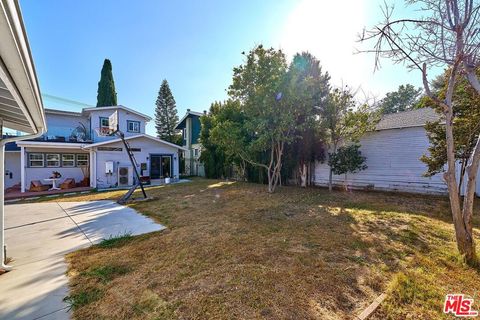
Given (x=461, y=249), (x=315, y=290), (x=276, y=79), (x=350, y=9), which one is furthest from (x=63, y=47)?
(x=461, y=249)

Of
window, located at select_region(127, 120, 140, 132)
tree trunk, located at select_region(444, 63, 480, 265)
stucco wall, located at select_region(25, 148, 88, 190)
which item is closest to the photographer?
tree trunk, located at select_region(444, 63, 480, 265)

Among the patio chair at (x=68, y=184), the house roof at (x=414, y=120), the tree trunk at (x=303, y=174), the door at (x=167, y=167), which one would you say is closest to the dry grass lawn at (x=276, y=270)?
the house roof at (x=414, y=120)

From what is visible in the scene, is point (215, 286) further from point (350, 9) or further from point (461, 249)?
point (350, 9)

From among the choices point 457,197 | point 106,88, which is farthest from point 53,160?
point 457,197

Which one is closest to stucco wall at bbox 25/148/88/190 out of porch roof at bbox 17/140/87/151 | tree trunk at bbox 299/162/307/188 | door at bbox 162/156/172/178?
porch roof at bbox 17/140/87/151

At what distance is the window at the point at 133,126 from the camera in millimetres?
16781

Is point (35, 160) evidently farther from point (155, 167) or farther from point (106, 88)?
point (106, 88)

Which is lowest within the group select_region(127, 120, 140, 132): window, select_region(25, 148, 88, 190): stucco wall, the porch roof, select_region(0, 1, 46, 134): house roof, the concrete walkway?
the concrete walkway

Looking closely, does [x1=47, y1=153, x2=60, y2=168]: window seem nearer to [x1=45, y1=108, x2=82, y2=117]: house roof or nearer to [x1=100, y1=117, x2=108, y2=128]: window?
[x1=100, y1=117, x2=108, y2=128]: window

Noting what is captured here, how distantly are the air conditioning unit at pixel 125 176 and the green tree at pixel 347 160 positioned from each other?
42.0ft

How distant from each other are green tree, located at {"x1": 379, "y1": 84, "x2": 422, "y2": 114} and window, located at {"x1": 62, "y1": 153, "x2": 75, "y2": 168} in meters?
32.1

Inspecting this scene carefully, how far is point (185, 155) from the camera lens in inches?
891

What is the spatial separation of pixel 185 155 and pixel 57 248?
1873 cm

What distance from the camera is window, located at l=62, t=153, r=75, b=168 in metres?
13.7
